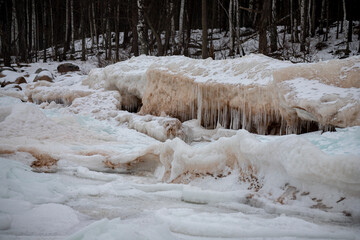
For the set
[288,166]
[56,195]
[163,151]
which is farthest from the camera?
[163,151]

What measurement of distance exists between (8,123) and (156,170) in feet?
8.74

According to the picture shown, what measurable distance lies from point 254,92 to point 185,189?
128 inches

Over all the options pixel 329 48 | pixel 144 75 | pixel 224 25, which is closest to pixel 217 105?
pixel 144 75

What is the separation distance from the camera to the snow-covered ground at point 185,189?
5.78 ft

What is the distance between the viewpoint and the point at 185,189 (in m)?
2.53

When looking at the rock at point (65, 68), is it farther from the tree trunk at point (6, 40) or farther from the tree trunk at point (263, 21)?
the tree trunk at point (263, 21)

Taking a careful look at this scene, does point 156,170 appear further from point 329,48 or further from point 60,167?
point 329,48

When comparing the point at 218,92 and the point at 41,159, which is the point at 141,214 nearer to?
the point at 41,159

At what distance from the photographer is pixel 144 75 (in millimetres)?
8117

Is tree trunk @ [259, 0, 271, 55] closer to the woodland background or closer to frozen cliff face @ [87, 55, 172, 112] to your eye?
the woodland background

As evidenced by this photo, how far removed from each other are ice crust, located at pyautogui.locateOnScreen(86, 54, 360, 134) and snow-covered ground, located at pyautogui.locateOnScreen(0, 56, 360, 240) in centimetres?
40

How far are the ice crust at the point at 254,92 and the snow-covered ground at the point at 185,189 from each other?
15.6 inches

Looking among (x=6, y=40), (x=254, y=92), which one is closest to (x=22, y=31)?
(x=6, y=40)

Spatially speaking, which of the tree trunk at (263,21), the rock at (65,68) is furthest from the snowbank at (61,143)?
the rock at (65,68)
